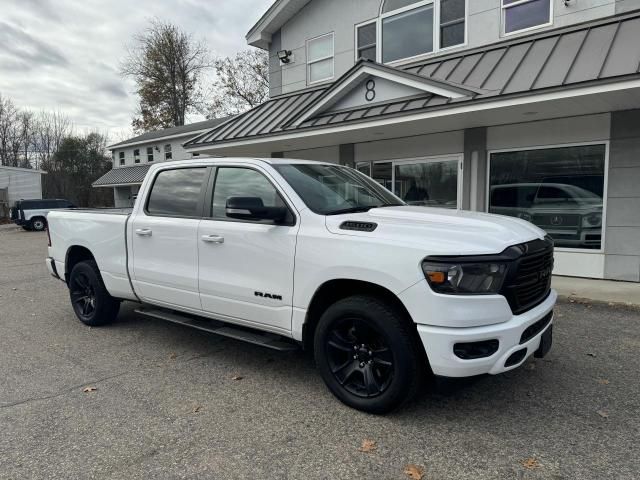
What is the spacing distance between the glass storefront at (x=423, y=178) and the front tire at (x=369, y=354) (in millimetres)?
6460

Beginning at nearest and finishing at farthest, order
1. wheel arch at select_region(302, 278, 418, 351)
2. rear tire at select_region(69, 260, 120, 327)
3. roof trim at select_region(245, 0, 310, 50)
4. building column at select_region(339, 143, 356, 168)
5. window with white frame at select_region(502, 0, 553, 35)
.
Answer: wheel arch at select_region(302, 278, 418, 351) → rear tire at select_region(69, 260, 120, 327) → window with white frame at select_region(502, 0, 553, 35) → building column at select_region(339, 143, 356, 168) → roof trim at select_region(245, 0, 310, 50)

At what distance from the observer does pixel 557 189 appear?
8.57m

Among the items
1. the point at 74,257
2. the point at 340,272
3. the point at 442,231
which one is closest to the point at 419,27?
the point at 74,257

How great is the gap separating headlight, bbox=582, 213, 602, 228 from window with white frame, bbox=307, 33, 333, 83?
714 centimetres

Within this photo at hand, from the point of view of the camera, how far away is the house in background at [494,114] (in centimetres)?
745

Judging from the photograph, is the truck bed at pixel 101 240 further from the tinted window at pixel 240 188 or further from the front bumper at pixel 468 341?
the front bumper at pixel 468 341

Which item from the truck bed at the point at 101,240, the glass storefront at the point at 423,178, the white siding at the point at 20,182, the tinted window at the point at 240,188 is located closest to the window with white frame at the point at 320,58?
the glass storefront at the point at 423,178

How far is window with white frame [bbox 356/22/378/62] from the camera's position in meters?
11.3

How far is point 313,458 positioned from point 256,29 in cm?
1298

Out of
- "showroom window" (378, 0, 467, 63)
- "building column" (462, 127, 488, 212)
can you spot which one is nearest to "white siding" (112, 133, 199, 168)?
"showroom window" (378, 0, 467, 63)

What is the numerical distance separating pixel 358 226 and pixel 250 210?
855mm

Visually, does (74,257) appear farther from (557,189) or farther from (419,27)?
(419,27)

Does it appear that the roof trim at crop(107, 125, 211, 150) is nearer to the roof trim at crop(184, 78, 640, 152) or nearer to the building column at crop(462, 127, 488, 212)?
the roof trim at crop(184, 78, 640, 152)

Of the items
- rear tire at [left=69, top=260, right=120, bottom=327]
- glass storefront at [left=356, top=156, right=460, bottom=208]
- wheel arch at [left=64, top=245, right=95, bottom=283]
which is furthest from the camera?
glass storefront at [left=356, top=156, right=460, bottom=208]
